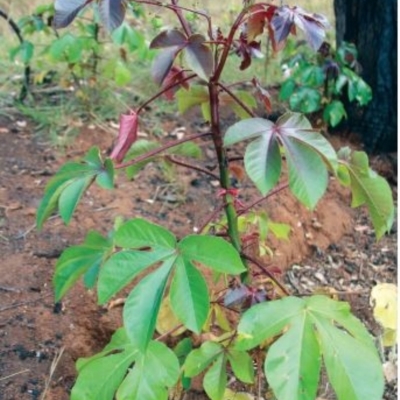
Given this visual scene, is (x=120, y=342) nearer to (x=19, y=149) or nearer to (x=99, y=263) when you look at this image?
(x=99, y=263)

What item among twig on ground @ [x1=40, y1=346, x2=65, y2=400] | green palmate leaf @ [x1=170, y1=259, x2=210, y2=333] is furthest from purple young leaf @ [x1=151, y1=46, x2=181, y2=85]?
twig on ground @ [x1=40, y1=346, x2=65, y2=400]

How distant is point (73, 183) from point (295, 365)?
0.50 m

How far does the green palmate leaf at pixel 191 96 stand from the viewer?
55.6 inches

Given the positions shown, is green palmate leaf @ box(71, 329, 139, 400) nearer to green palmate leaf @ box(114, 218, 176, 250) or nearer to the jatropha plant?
the jatropha plant

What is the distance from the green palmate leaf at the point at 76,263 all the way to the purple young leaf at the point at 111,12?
46cm

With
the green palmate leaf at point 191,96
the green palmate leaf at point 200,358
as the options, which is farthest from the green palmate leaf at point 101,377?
the green palmate leaf at point 191,96

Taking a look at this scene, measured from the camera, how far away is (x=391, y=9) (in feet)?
8.79

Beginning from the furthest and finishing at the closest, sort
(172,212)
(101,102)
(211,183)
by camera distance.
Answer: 1. (101,102)
2. (211,183)
3. (172,212)

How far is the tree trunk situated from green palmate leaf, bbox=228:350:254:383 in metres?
1.80

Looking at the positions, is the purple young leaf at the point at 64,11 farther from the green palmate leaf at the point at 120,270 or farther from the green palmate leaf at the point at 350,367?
the green palmate leaf at the point at 350,367

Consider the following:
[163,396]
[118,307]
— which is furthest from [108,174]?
[118,307]

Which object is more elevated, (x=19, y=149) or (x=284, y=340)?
(x=284, y=340)

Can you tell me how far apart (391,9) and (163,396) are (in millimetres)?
2065

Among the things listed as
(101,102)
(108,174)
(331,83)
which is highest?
(108,174)
